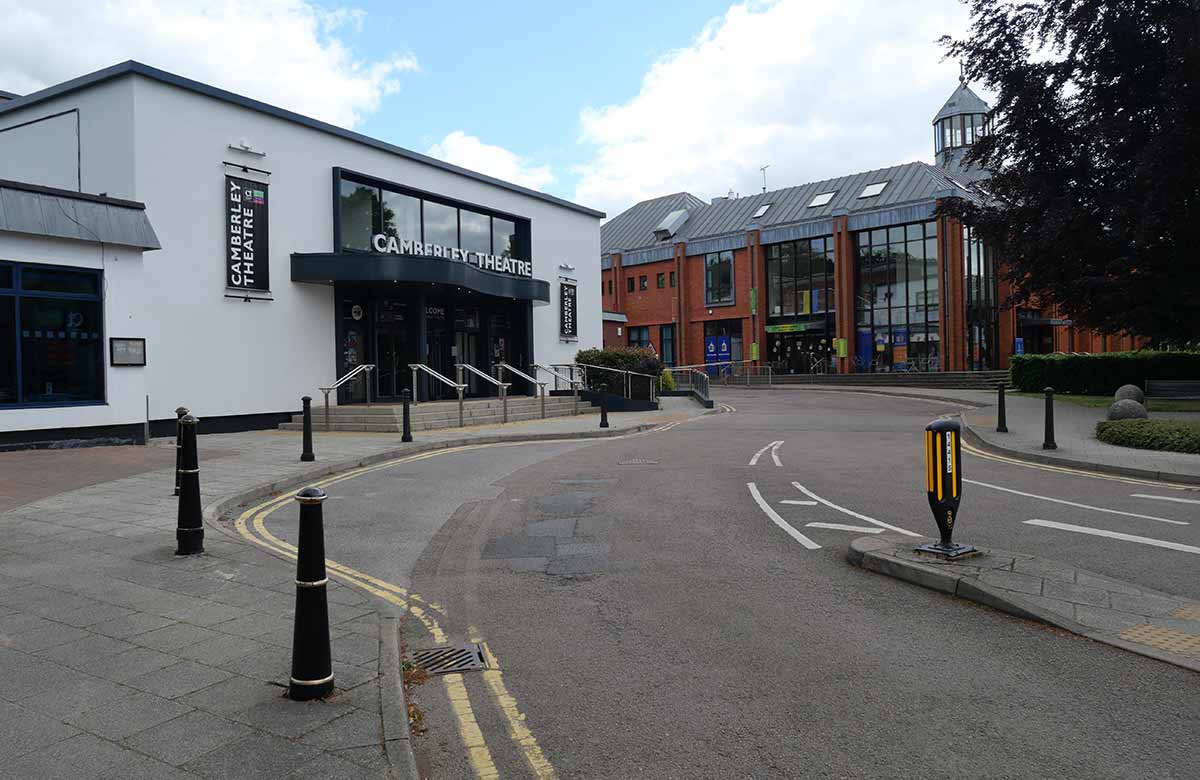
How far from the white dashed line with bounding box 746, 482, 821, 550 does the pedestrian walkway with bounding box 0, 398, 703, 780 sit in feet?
13.1

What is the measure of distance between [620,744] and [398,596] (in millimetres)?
2891

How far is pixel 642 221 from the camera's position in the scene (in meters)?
64.8

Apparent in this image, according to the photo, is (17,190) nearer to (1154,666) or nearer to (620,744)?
(620,744)

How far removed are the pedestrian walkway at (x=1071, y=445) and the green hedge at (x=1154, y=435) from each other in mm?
184

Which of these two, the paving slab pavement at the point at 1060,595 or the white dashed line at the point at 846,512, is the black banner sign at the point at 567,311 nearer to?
the white dashed line at the point at 846,512

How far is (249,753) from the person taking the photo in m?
3.44

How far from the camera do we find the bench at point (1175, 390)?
24094 millimetres

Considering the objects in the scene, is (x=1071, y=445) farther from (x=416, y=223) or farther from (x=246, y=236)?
(x=416, y=223)

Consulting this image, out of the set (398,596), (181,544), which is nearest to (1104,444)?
(398,596)

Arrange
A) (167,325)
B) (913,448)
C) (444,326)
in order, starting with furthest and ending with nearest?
1. (444,326)
2. (167,325)
3. (913,448)

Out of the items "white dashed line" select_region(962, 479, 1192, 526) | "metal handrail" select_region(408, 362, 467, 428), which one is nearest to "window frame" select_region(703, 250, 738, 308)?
"metal handrail" select_region(408, 362, 467, 428)

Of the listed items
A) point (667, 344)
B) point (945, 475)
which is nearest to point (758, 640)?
point (945, 475)

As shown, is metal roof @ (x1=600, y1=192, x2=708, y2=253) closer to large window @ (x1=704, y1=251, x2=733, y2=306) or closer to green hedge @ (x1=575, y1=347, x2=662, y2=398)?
large window @ (x1=704, y1=251, x2=733, y2=306)

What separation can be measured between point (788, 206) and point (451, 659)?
54208mm
